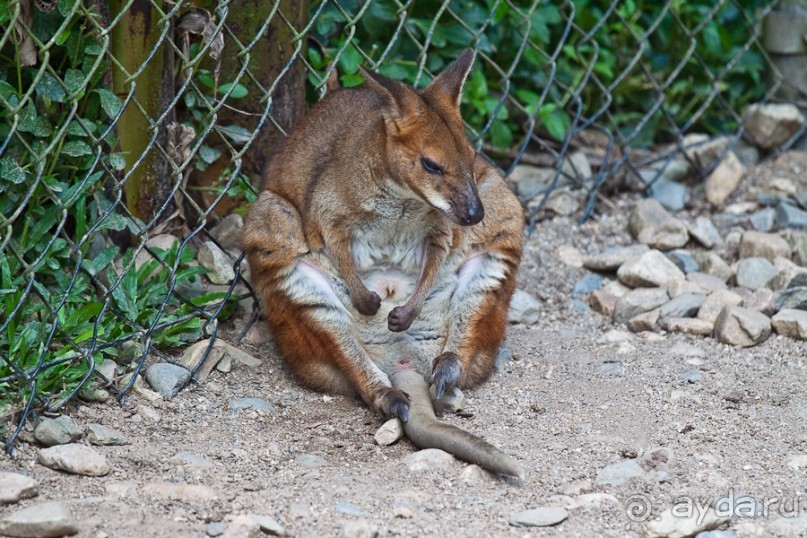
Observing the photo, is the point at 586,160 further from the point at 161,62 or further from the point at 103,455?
the point at 103,455

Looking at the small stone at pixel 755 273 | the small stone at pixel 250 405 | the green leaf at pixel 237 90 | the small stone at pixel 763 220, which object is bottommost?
the small stone at pixel 763 220

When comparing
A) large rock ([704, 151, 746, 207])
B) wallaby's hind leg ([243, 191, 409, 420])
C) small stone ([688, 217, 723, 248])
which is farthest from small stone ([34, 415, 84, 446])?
large rock ([704, 151, 746, 207])

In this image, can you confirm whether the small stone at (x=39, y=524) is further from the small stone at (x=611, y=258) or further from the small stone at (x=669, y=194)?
the small stone at (x=669, y=194)

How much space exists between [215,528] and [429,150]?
1.82m

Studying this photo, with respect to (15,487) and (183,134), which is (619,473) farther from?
(183,134)

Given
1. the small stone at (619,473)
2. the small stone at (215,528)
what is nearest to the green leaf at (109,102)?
the small stone at (215,528)

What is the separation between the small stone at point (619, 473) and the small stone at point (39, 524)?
1.90m

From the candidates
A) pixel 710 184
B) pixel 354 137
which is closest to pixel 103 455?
pixel 354 137

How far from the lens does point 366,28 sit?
6.34 m

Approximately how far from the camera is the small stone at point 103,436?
4254 mm

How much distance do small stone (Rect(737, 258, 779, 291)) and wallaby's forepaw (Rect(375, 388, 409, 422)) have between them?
7.88ft

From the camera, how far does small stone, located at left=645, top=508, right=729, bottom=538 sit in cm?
369

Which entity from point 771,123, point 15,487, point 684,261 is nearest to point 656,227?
point 684,261

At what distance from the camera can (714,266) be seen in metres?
6.28
